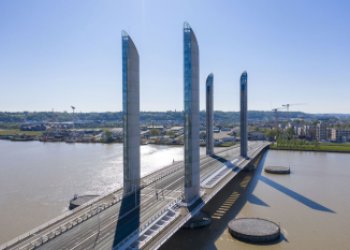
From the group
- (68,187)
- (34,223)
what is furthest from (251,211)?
(68,187)

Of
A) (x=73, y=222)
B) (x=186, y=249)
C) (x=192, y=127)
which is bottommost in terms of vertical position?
(x=186, y=249)

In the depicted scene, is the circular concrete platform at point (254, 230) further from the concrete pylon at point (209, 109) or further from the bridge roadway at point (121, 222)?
the concrete pylon at point (209, 109)

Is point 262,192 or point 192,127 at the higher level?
point 192,127

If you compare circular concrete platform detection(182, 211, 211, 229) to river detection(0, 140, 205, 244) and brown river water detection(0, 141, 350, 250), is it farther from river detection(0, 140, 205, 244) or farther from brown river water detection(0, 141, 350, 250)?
river detection(0, 140, 205, 244)

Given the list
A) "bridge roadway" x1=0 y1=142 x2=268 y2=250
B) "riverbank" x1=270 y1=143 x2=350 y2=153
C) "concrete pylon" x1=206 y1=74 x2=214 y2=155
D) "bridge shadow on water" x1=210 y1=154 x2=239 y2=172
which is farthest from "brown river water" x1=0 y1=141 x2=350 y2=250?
"riverbank" x1=270 y1=143 x2=350 y2=153

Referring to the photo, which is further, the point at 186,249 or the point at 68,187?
the point at 68,187

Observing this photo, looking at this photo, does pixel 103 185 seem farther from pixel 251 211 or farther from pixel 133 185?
pixel 251 211

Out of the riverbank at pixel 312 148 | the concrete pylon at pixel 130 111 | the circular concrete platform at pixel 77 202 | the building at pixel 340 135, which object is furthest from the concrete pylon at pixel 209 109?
the building at pixel 340 135
